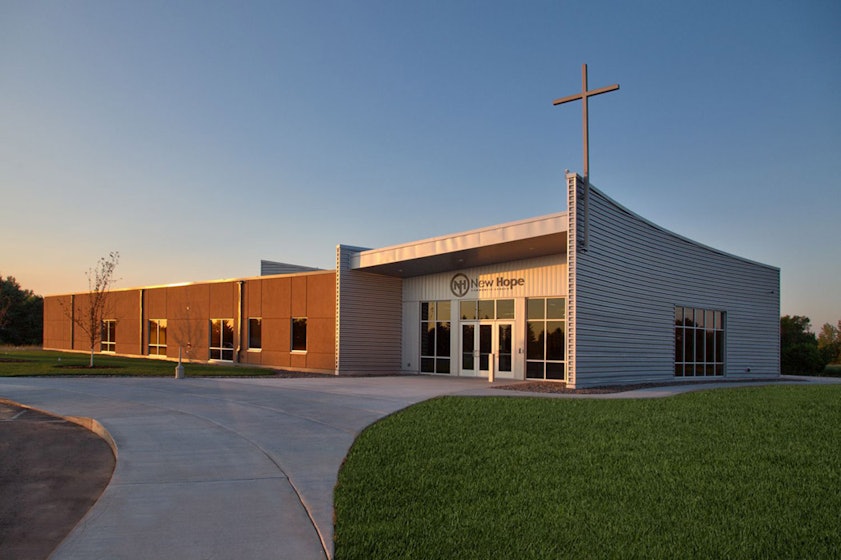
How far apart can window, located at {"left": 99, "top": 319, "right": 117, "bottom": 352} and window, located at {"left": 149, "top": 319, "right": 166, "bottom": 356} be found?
452cm

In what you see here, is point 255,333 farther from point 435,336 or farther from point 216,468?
point 216,468

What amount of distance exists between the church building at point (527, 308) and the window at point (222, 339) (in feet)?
0.26

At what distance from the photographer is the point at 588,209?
17.2 m

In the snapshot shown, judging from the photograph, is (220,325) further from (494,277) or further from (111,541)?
(111,541)

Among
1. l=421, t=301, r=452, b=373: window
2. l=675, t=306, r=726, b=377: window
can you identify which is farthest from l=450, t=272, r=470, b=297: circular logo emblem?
l=675, t=306, r=726, b=377: window

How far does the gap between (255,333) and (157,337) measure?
9118 mm

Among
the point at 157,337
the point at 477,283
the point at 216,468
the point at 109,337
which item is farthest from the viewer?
the point at 109,337

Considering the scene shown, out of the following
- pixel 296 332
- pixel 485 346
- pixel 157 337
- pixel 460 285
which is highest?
pixel 460 285

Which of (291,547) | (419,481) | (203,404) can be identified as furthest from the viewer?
(203,404)

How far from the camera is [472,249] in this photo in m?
19.9

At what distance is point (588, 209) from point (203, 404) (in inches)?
436

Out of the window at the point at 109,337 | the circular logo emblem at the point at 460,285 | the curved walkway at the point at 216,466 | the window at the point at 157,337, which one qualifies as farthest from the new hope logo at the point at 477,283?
the window at the point at 109,337

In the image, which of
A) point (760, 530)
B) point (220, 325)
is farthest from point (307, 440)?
point (220, 325)

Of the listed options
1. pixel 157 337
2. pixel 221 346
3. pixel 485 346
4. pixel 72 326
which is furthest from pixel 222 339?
pixel 72 326
